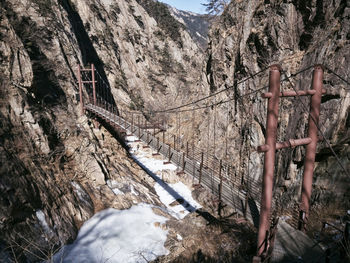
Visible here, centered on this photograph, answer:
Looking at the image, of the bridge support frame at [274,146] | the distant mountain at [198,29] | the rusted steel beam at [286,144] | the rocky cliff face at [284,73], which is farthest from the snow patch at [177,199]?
the distant mountain at [198,29]

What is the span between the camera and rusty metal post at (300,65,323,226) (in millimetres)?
4125

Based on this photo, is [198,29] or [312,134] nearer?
[312,134]

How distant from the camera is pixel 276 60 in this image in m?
9.84

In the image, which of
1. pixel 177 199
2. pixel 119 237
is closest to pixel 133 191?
pixel 177 199

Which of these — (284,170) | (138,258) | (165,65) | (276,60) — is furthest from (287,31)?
(165,65)

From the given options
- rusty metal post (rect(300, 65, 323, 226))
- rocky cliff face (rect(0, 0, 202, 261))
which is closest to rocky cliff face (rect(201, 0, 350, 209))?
rusty metal post (rect(300, 65, 323, 226))

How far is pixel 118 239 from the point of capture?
21.3ft

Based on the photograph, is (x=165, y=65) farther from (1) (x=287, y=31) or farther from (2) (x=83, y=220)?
(2) (x=83, y=220)

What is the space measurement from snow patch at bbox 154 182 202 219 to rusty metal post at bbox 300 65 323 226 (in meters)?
6.54

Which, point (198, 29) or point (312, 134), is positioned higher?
point (198, 29)

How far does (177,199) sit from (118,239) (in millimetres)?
5611

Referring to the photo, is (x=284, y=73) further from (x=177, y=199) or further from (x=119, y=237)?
(x=177, y=199)

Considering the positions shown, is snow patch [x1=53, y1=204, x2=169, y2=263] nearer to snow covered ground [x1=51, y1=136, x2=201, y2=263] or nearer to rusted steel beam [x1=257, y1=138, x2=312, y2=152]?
snow covered ground [x1=51, y1=136, x2=201, y2=263]

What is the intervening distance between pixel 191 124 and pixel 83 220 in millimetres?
12682
